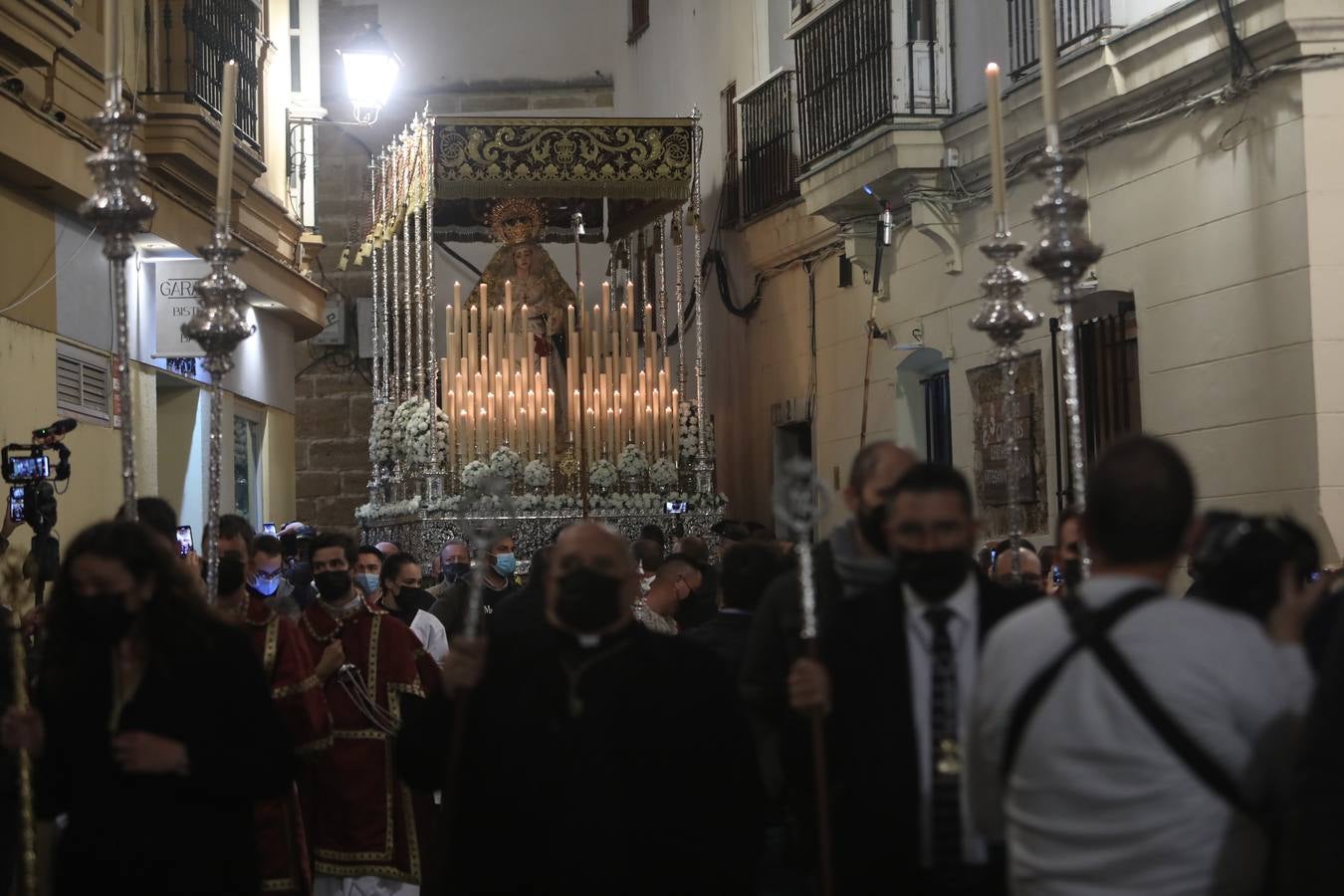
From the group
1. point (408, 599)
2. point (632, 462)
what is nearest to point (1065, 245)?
point (408, 599)

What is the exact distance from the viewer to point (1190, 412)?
11586mm

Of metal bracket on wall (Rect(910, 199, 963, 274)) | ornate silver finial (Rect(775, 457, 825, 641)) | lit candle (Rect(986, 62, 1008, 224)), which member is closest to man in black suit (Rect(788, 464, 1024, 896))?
ornate silver finial (Rect(775, 457, 825, 641))

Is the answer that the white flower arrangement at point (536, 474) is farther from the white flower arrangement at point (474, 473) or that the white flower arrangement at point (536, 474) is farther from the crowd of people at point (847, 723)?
the crowd of people at point (847, 723)

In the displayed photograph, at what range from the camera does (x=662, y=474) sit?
57.0ft

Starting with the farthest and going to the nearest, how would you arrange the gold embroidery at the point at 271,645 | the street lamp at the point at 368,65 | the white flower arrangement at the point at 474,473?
the street lamp at the point at 368,65 < the white flower arrangement at the point at 474,473 < the gold embroidery at the point at 271,645

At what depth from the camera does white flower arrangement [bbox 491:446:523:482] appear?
55.7ft

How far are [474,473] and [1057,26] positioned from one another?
6118 mm

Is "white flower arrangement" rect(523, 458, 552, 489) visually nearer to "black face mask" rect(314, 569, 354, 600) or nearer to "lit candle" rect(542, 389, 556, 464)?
"lit candle" rect(542, 389, 556, 464)

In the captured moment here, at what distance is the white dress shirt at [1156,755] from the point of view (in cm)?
346

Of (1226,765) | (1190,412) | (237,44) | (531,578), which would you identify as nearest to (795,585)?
(1226,765)

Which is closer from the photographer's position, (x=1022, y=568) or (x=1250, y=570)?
(x=1250, y=570)

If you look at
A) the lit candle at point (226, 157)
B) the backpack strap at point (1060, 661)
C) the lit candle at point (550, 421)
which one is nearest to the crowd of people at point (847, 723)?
the backpack strap at point (1060, 661)

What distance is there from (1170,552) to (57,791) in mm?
2693

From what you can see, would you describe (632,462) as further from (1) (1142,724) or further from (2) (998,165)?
(1) (1142,724)
